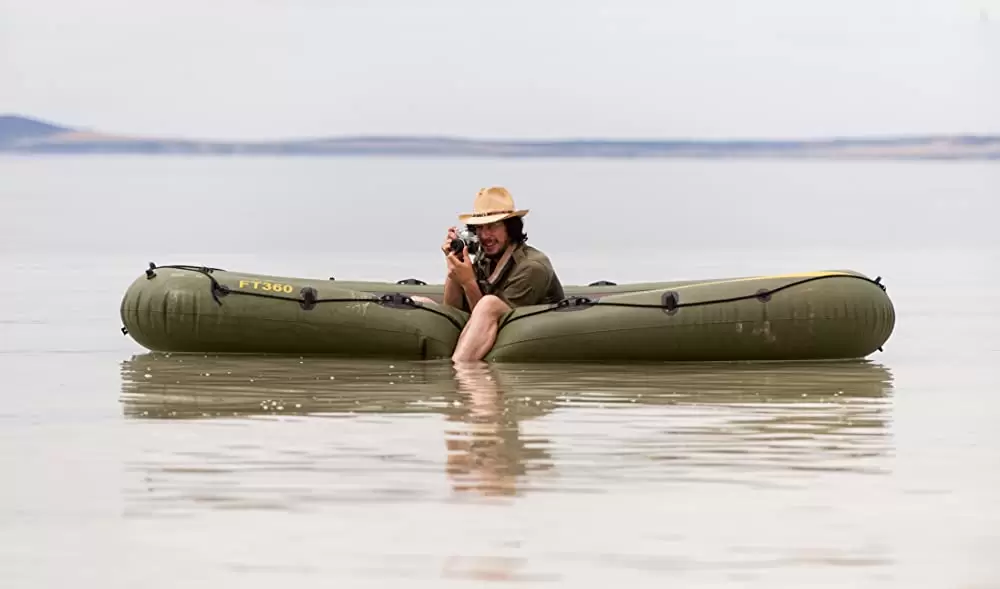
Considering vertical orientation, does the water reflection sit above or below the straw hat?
below

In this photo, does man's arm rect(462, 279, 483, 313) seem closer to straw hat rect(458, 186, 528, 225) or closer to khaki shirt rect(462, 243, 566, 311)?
khaki shirt rect(462, 243, 566, 311)

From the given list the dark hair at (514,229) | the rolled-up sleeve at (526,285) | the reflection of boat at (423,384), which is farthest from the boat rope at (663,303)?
the dark hair at (514,229)

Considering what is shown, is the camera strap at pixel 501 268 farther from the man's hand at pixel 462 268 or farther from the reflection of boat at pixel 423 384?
the reflection of boat at pixel 423 384

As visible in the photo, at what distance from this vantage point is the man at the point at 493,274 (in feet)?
33.8

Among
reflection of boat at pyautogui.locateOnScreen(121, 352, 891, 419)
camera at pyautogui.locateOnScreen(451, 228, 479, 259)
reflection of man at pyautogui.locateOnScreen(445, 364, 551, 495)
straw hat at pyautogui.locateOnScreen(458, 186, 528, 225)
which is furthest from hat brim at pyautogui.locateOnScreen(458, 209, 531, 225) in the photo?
reflection of man at pyautogui.locateOnScreen(445, 364, 551, 495)

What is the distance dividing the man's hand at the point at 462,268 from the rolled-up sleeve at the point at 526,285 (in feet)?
0.63

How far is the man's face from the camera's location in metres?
10.4

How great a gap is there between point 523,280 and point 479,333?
35cm

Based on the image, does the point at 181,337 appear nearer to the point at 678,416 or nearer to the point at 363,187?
the point at 678,416

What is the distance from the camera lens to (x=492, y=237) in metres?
10.4

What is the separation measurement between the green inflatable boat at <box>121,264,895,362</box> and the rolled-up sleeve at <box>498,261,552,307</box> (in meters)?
0.09

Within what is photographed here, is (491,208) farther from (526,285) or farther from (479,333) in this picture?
(479,333)
